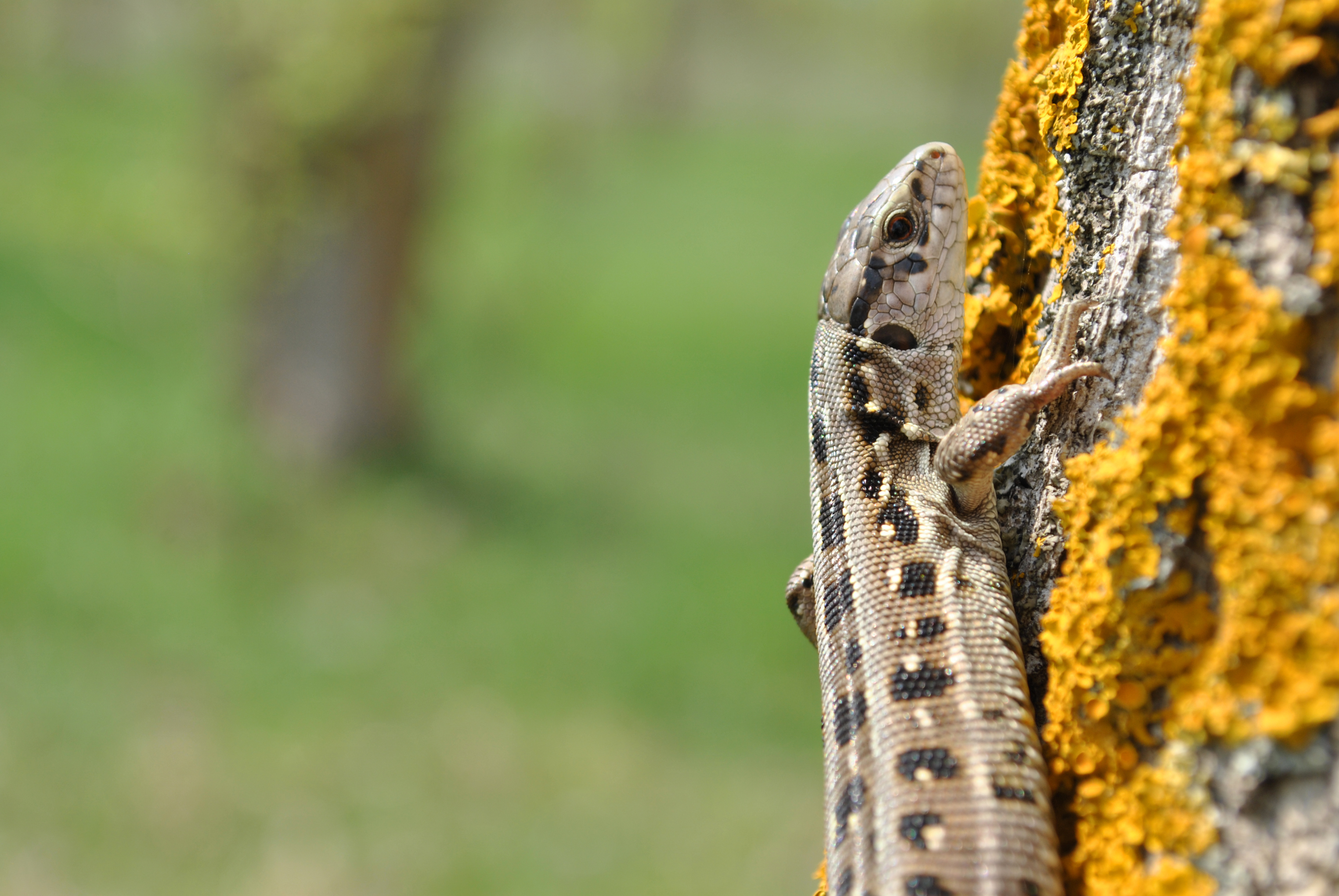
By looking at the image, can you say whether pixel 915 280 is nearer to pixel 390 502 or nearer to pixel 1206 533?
pixel 1206 533

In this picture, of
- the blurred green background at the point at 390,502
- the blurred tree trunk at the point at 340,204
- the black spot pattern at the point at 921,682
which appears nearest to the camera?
the black spot pattern at the point at 921,682

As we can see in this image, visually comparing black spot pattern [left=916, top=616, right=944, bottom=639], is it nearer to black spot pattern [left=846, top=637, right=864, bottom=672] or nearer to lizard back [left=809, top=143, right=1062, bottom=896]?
lizard back [left=809, top=143, right=1062, bottom=896]

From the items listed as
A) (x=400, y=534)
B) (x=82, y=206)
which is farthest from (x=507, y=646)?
(x=82, y=206)

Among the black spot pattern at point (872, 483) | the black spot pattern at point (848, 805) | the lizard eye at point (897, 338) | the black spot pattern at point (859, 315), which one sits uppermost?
the black spot pattern at point (859, 315)

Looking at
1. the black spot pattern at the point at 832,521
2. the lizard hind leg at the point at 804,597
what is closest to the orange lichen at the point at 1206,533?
the black spot pattern at the point at 832,521

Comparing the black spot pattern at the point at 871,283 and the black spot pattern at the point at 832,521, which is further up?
the black spot pattern at the point at 871,283

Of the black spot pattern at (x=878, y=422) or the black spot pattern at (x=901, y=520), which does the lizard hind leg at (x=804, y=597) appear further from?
the black spot pattern at (x=878, y=422)

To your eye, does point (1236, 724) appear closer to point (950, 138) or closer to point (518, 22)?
point (518, 22)
